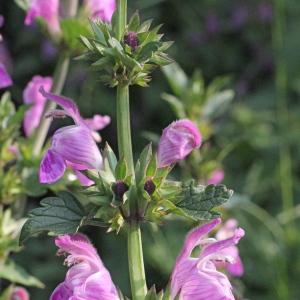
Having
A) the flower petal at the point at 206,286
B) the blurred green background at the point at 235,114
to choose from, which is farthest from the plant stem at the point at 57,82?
the flower petal at the point at 206,286

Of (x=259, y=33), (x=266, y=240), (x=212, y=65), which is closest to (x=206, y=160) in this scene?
(x=266, y=240)

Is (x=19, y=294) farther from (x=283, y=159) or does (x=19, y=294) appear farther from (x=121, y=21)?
(x=283, y=159)

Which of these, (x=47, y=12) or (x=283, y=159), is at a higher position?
(x=47, y=12)

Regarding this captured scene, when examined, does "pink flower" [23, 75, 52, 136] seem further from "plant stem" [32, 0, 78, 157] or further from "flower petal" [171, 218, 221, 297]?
"flower petal" [171, 218, 221, 297]

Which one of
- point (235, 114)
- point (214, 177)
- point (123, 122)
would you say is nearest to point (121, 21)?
point (123, 122)

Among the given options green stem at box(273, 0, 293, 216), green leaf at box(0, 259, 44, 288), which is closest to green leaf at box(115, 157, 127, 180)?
green leaf at box(0, 259, 44, 288)
